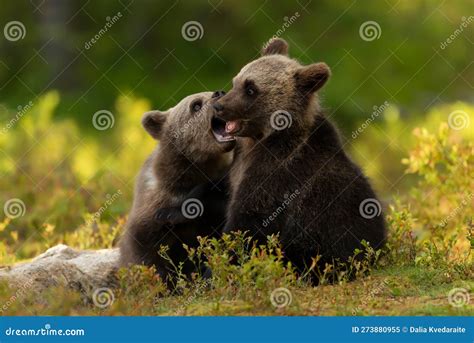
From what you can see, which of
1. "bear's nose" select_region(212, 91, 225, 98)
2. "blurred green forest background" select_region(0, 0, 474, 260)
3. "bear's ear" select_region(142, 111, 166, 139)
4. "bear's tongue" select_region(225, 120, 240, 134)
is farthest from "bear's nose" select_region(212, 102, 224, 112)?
"blurred green forest background" select_region(0, 0, 474, 260)

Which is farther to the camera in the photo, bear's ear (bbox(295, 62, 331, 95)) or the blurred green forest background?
the blurred green forest background

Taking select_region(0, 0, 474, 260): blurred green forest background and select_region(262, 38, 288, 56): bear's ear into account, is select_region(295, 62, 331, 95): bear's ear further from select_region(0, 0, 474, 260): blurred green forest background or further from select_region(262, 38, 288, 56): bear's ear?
select_region(0, 0, 474, 260): blurred green forest background

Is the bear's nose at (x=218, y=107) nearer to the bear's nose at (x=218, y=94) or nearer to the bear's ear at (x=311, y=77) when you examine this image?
the bear's nose at (x=218, y=94)

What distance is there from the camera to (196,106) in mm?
9617

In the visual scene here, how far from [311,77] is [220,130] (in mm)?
1205

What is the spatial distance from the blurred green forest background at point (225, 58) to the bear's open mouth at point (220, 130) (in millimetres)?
6028

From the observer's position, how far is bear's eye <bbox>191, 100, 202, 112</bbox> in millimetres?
9586

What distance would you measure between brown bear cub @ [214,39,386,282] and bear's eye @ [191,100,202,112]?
2.34ft

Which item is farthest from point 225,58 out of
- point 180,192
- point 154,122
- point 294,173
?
point 294,173

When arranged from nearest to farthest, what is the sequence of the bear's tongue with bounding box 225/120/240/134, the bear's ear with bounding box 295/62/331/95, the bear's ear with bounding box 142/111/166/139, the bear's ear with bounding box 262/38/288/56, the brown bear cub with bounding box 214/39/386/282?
the brown bear cub with bounding box 214/39/386/282 < the bear's ear with bounding box 295/62/331/95 < the bear's tongue with bounding box 225/120/240/134 < the bear's ear with bounding box 262/38/288/56 < the bear's ear with bounding box 142/111/166/139

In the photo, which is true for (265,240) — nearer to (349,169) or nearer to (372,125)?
(349,169)

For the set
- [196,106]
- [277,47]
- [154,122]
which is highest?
[277,47]

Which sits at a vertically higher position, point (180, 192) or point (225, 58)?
point (225, 58)

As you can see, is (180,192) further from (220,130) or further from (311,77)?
(311,77)
